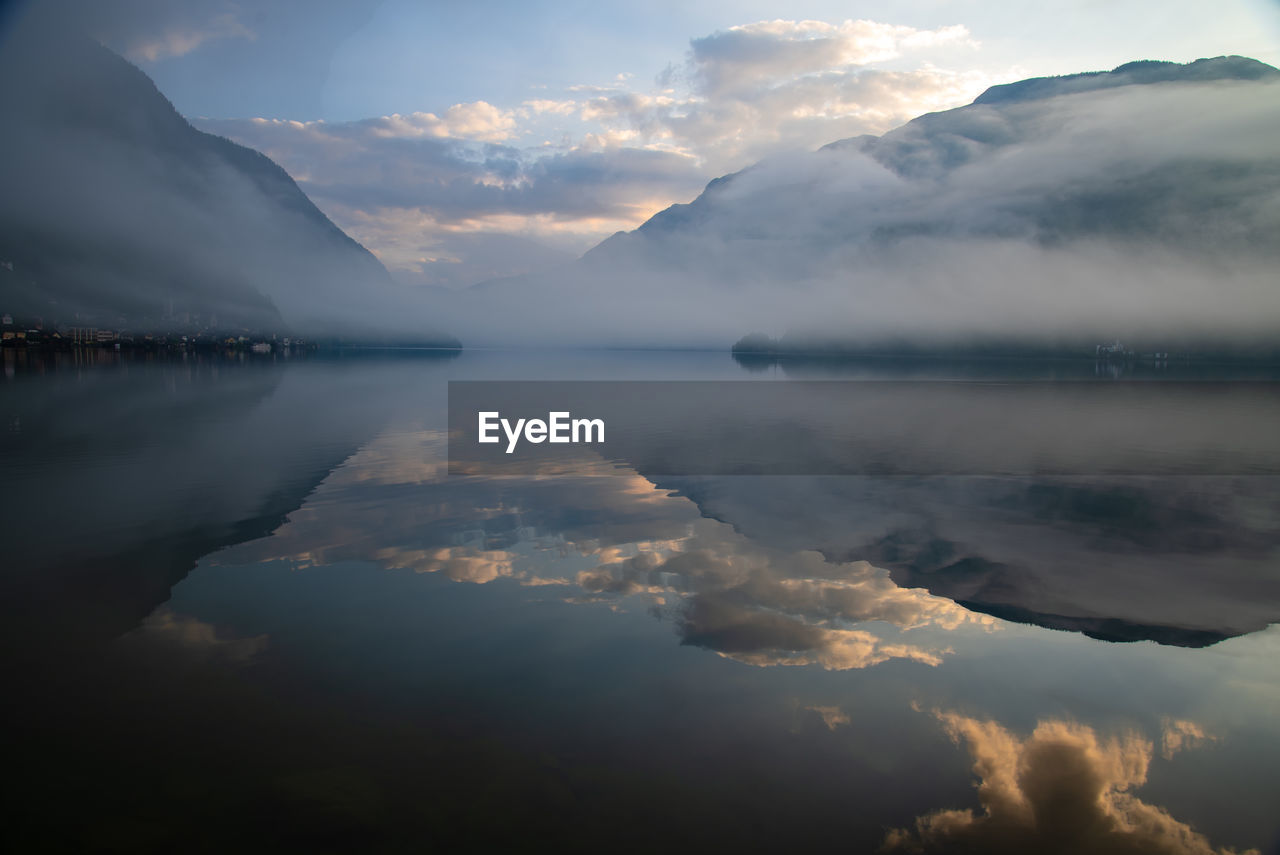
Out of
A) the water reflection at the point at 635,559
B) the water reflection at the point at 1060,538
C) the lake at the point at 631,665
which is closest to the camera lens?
the lake at the point at 631,665

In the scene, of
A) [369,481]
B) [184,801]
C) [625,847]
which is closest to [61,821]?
[184,801]

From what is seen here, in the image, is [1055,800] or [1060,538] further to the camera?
[1060,538]

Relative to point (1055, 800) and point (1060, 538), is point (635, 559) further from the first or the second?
point (1060, 538)

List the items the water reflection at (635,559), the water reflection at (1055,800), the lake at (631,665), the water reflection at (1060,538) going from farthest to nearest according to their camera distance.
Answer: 1. the water reflection at (1060,538)
2. the water reflection at (635,559)
3. the lake at (631,665)
4. the water reflection at (1055,800)

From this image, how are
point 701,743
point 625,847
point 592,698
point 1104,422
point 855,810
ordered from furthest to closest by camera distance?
point 1104,422 < point 592,698 < point 701,743 < point 855,810 < point 625,847

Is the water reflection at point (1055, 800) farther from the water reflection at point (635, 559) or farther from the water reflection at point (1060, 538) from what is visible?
the water reflection at point (1060, 538)

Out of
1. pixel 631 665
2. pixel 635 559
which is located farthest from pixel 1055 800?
pixel 635 559

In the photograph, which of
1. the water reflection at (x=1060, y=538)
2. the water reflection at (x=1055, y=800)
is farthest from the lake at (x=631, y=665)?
the water reflection at (x=1060, y=538)

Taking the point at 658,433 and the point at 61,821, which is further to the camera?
the point at 658,433

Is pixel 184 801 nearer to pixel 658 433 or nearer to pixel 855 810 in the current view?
pixel 855 810
